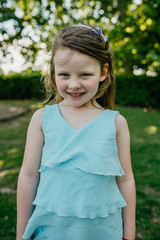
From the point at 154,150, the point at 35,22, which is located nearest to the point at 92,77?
the point at 35,22

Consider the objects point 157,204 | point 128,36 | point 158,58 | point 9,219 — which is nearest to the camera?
point 9,219

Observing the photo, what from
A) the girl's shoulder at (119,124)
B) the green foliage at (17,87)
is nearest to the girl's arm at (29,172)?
the girl's shoulder at (119,124)

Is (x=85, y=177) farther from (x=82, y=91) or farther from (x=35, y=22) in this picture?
(x=35, y=22)

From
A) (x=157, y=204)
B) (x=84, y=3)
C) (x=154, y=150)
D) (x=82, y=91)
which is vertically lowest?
(x=154, y=150)

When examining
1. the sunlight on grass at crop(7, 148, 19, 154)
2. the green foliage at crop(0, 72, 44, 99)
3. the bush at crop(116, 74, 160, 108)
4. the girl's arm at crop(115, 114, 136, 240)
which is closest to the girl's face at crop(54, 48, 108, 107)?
the girl's arm at crop(115, 114, 136, 240)

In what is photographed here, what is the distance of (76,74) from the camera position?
1.31 m

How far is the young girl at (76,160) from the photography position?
51.4 inches

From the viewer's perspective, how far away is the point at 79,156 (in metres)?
1.32

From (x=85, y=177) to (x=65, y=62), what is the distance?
1.96 feet

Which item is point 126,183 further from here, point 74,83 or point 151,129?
point 151,129

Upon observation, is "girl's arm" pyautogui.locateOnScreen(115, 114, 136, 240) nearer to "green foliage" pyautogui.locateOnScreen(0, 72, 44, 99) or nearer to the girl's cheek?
the girl's cheek

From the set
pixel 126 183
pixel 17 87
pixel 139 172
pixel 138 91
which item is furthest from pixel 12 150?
pixel 17 87

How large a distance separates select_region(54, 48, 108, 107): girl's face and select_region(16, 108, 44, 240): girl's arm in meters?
0.23

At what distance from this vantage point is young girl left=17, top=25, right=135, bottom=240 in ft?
4.28
